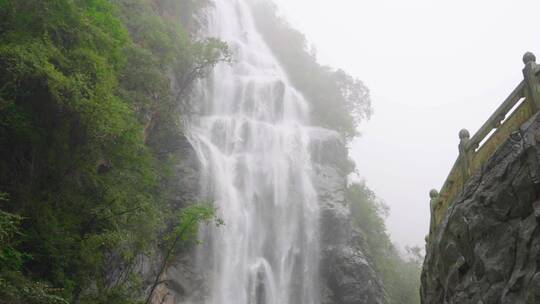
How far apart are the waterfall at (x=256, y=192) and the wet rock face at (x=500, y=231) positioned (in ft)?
37.2

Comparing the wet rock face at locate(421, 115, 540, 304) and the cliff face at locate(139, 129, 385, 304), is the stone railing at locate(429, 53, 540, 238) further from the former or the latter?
the cliff face at locate(139, 129, 385, 304)

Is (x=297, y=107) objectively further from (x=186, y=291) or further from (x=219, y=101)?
(x=186, y=291)

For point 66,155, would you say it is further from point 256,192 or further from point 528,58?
point 256,192

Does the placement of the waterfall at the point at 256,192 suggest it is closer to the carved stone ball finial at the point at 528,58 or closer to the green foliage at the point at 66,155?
the green foliage at the point at 66,155

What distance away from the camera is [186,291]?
18203mm

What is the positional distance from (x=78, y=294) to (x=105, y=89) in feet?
17.0

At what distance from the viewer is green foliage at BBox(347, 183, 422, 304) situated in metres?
25.6

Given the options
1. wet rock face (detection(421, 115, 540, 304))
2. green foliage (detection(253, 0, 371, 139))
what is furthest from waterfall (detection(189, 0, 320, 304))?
wet rock face (detection(421, 115, 540, 304))

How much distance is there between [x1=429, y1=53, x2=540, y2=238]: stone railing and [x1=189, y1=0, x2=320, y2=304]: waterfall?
34.0 ft

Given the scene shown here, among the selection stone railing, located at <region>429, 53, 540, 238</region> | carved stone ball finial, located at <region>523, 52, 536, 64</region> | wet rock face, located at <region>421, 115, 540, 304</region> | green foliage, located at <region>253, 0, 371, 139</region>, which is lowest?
wet rock face, located at <region>421, 115, 540, 304</region>

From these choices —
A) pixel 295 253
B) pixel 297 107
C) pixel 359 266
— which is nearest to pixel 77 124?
pixel 295 253

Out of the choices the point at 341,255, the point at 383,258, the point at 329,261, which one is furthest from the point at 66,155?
the point at 383,258

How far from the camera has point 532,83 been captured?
862 cm

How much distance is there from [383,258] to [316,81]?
16.7 m
